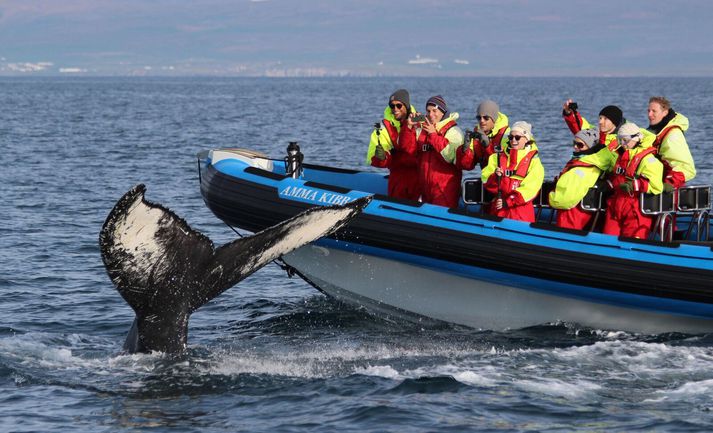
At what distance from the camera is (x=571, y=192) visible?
34.8 ft

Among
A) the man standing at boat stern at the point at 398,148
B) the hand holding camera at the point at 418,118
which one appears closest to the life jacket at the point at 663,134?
the hand holding camera at the point at 418,118

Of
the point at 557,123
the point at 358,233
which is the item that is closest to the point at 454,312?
the point at 358,233

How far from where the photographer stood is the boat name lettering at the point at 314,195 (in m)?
11.1

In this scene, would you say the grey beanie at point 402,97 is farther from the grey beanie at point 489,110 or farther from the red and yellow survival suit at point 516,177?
the red and yellow survival suit at point 516,177

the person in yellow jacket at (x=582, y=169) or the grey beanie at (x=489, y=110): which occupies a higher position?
the grey beanie at (x=489, y=110)

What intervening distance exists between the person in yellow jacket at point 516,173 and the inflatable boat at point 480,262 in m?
0.25

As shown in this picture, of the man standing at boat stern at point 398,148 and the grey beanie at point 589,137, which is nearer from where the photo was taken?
the grey beanie at point 589,137

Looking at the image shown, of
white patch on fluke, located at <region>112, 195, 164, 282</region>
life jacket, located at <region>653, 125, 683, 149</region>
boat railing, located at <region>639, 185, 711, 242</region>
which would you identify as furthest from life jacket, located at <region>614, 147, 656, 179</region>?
white patch on fluke, located at <region>112, 195, 164, 282</region>

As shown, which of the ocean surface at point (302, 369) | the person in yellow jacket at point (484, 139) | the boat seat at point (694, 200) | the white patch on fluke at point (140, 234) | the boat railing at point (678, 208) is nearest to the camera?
the white patch on fluke at point (140, 234)

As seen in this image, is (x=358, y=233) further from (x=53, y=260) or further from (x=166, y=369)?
(x=53, y=260)

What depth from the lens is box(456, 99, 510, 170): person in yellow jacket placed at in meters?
10.9

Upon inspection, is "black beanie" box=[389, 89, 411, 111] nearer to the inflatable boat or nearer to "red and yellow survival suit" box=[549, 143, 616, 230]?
the inflatable boat

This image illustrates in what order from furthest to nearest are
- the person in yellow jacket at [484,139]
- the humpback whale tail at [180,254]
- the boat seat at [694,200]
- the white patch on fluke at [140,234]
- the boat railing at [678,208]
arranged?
the person in yellow jacket at [484,139] < the boat seat at [694,200] < the boat railing at [678,208] < the humpback whale tail at [180,254] < the white patch on fluke at [140,234]

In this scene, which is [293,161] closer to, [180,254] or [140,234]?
[180,254]
